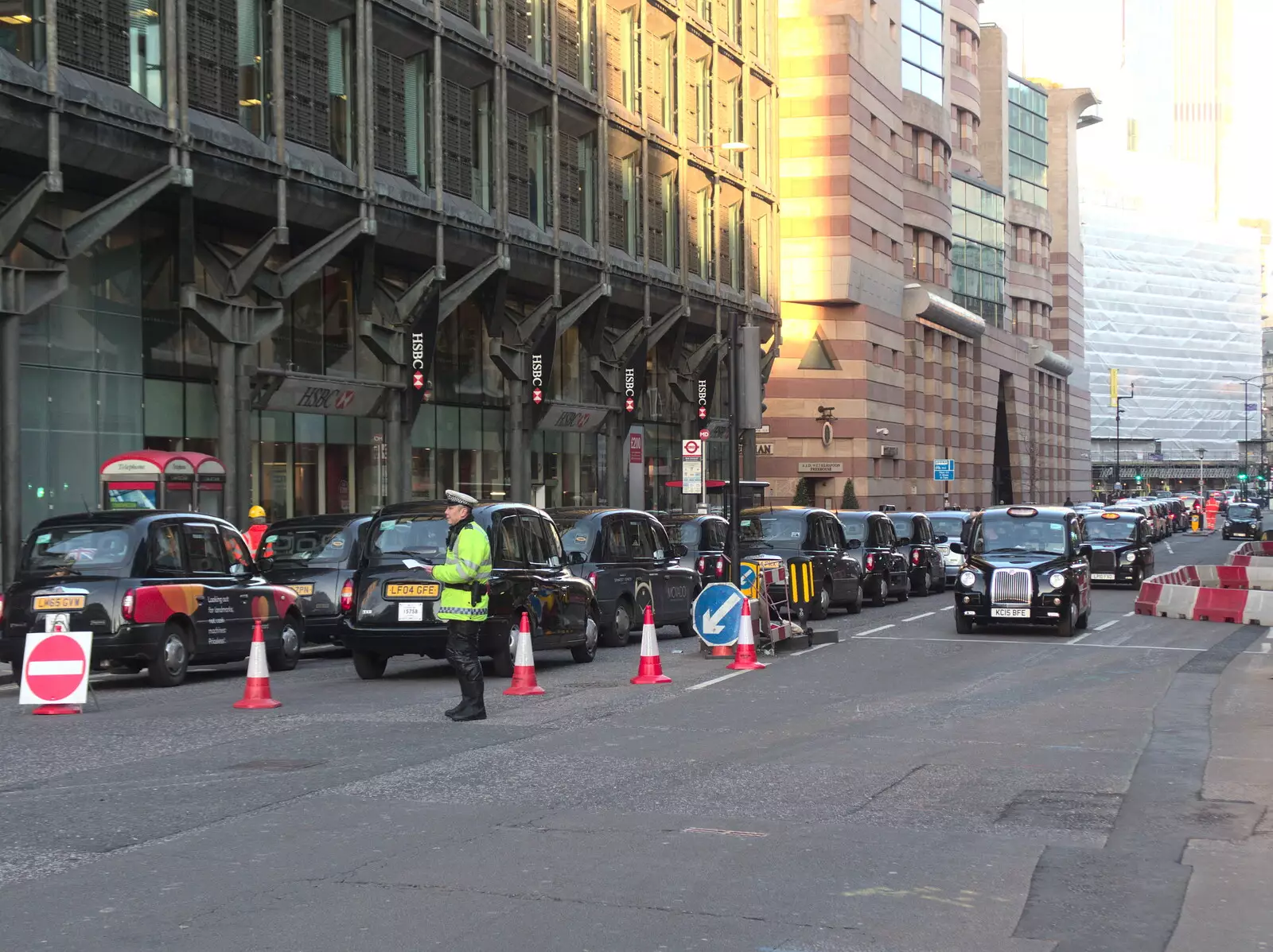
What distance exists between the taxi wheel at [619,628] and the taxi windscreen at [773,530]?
555 centimetres

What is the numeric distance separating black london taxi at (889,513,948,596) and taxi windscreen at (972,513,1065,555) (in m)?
10.2

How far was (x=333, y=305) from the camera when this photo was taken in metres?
38.3

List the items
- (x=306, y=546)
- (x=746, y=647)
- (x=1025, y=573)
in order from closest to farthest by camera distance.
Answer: (x=746, y=647) → (x=306, y=546) → (x=1025, y=573)

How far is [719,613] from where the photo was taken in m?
18.8

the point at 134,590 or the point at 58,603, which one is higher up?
the point at 134,590

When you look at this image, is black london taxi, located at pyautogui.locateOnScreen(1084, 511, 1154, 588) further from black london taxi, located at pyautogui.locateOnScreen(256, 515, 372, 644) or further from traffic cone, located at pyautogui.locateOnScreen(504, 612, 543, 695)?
traffic cone, located at pyautogui.locateOnScreen(504, 612, 543, 695)

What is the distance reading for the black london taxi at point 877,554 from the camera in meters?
31.0

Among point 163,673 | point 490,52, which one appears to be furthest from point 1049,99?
point 163,673

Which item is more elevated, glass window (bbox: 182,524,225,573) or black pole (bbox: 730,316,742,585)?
black pole (bbox: 730,316,742,585)

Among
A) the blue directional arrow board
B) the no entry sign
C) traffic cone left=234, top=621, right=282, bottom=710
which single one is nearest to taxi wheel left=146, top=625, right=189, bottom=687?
traffic cone left=234, top=621, right=282, bottom=710

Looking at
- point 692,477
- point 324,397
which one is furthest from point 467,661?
point 692,477

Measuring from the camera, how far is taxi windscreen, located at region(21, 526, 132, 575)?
1659 centimetres

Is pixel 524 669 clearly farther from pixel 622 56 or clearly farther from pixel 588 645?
pixel 622 56

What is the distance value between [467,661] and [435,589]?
11.2 feet
